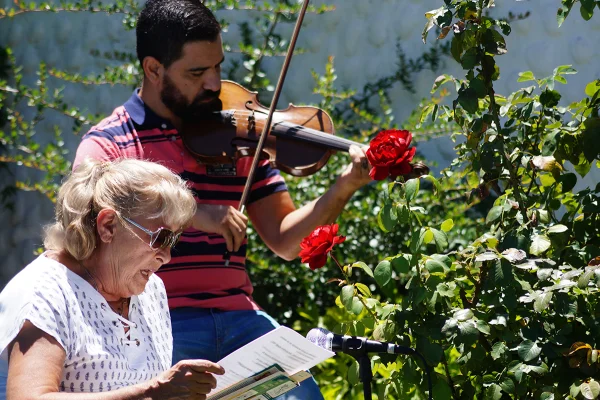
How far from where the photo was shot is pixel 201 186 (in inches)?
114

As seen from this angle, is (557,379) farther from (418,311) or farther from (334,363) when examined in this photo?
(334,363)

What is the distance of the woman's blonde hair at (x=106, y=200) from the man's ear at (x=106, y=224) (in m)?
0.01

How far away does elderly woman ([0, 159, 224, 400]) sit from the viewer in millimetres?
1929

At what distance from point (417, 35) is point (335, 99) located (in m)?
0.48

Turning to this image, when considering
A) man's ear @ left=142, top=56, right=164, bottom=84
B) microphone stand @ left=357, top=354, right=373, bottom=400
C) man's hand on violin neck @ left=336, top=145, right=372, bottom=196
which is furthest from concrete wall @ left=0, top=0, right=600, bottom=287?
microphone stand @ left=357, top=354, right=373, bottom=400

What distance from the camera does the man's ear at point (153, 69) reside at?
2930 mm

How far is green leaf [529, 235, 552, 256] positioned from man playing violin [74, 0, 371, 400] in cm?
67

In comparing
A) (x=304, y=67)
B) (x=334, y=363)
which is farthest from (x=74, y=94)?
(x=334, y=363)

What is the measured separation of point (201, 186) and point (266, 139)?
0.25 m

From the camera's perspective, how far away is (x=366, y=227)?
13.4 ft

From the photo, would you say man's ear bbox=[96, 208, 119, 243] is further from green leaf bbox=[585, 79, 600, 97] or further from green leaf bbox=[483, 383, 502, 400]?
green leaf bbox=[585, 79, 600, 97]

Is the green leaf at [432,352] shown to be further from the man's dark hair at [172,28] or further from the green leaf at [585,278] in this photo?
the man's dark hair at [172,28]

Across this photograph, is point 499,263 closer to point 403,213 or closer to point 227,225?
point 403,213

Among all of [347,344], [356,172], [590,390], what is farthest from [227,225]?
[590,390]
